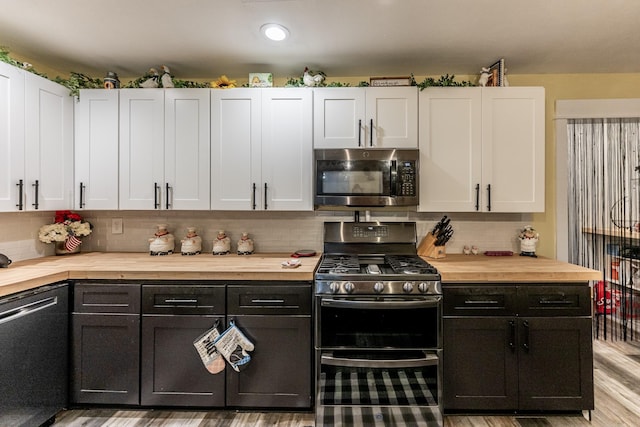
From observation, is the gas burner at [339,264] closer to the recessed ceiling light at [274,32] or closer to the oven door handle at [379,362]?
the oven door handle at [379,362]

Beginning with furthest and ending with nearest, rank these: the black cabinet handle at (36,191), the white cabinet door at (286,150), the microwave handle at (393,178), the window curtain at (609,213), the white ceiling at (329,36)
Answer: the window curtain at (609,213) → the white cabinet door at (286,150) → the microwave handle at (393,178) → the black cabinet handle at (36,191) → the white ceiling at (329,36)

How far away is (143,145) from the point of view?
8.41 ft

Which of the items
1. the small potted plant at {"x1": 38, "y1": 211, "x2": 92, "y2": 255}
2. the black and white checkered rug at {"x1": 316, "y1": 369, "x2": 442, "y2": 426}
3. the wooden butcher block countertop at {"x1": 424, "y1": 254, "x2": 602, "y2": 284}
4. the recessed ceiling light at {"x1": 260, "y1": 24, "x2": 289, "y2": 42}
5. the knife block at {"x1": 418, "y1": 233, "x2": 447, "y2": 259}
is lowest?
the black and white checkered rug at {"x1": 316, "y1": 369, "x2": 442, "y2": 426}

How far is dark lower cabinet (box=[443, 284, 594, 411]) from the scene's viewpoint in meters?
2.01

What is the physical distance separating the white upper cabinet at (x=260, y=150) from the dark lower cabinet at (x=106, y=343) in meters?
0.90

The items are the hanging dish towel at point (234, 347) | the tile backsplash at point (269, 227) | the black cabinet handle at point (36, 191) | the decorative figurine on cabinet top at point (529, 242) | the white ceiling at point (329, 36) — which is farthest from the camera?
the tile backsplash at point (269, 227)

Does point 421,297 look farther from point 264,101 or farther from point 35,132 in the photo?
point 35,132

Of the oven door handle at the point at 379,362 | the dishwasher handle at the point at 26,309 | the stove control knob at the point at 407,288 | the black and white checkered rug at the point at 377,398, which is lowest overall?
the black and white checkered rug at the point at 377,398

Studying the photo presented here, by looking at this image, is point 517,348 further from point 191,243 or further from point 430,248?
point 191,243

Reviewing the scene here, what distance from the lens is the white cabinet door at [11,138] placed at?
207 centimetres

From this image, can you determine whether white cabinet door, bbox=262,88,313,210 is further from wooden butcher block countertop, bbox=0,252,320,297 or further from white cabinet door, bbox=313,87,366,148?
wooden butcher block countertop, bbox=0,252,320,297

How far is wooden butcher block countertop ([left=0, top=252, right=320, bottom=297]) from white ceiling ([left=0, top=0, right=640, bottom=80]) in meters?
1.52

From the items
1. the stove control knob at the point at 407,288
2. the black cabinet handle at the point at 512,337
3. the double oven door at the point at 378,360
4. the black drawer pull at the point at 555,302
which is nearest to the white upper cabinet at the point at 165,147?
the double oven door at the point at 378,360

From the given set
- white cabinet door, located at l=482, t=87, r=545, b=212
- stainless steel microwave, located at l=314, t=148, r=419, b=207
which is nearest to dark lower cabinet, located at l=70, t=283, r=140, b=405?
stainless steel microwave, located at l=314, t=148, r=419, b=207
